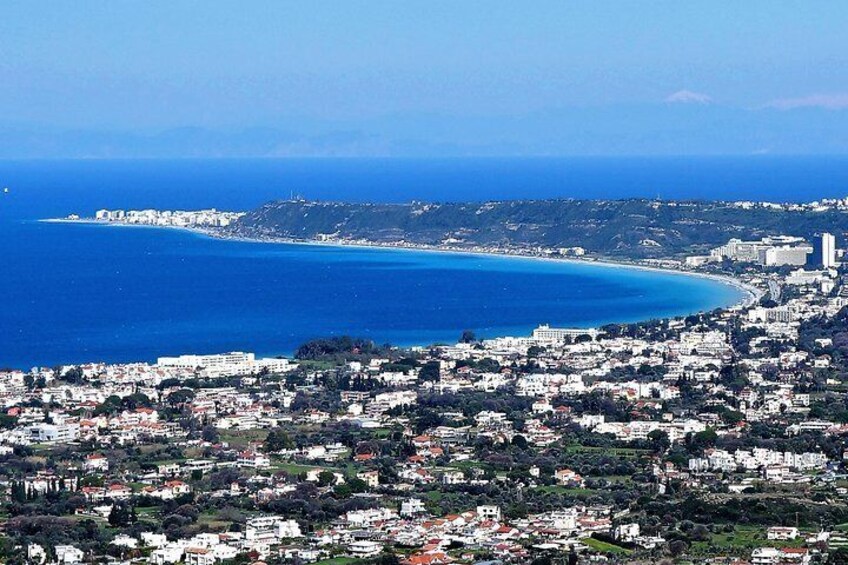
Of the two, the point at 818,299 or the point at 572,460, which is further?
the point at 818,299

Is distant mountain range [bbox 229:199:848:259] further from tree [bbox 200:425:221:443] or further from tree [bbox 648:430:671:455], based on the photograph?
tree [bbox 200:425:221:443]

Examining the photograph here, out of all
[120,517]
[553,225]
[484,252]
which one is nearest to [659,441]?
[120,517]

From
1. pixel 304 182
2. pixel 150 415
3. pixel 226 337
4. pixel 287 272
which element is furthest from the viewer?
pixel 304 182

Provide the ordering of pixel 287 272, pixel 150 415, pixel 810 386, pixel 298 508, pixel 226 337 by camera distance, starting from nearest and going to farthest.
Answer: pixel 298 508 < pixel 150 415 < pixel 810 386 < pixel 226 337 < pixel 287 272

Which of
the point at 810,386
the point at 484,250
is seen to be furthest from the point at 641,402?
the point at 484,250

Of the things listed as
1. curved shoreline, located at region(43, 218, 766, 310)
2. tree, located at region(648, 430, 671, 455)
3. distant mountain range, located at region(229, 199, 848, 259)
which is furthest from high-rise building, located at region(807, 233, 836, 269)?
tree, located at region(648, 430, 671, 455)

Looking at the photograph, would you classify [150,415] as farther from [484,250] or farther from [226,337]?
[484,250]
